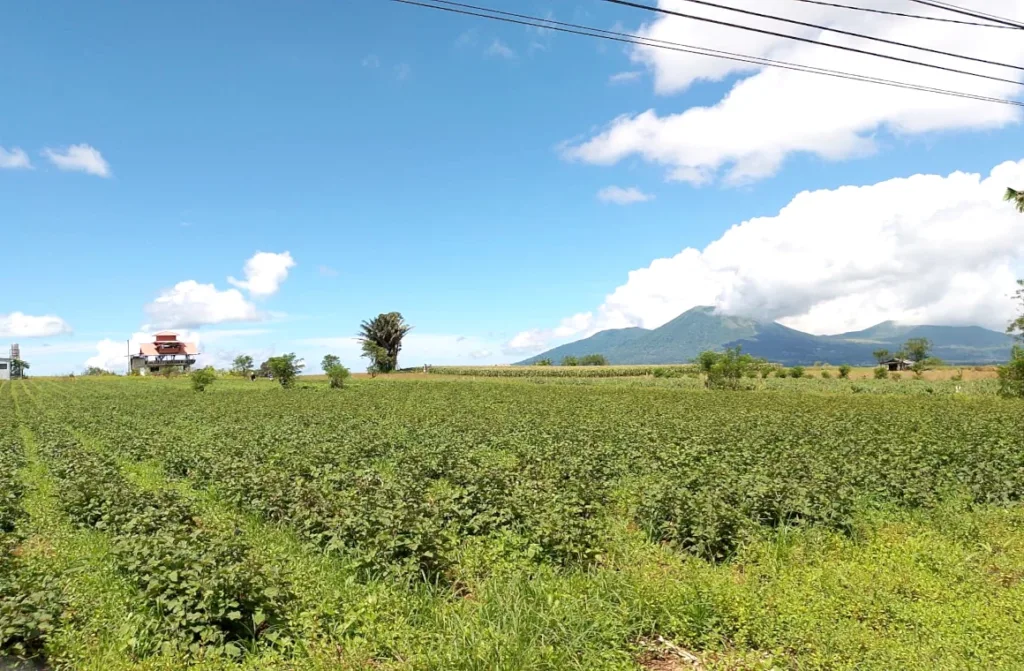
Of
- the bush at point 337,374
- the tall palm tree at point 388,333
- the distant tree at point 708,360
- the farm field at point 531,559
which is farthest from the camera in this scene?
the tall palm tree at point 388,333

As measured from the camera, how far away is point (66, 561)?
8094 mm

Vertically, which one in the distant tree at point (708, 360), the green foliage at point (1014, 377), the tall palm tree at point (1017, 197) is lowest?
the green foliage at point (1014, 377)

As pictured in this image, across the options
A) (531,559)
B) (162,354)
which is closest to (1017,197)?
(531,559)

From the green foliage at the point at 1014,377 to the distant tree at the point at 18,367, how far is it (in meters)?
149

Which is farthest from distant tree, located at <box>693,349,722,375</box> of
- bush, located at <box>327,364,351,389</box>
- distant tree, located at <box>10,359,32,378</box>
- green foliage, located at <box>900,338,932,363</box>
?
distant tree, located at <box>10,359,32,378</box>

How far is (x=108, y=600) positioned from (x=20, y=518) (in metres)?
5.18

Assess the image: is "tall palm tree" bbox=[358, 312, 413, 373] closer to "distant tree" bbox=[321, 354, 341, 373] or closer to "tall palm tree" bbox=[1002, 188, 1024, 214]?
"distant tree" bbox=[321, 354, 341, 373]

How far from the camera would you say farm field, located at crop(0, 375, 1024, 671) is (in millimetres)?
5570

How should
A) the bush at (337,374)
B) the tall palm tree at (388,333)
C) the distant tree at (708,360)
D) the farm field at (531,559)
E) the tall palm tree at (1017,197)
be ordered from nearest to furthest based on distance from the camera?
1. the farm field at (531,559)
2. the tall palm tree at (1017,197)
3. the distant tree at (708,360)
4. the bush at (337,374)
5. the tall palm tree at (388,333)

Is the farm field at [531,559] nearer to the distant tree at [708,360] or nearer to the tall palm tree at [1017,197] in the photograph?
the tall palm tree at [1017,197]

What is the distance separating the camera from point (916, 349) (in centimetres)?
11862

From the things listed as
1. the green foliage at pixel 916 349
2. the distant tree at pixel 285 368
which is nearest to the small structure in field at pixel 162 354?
the distant tree at pixel 285 368

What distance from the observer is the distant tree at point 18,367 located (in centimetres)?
11900

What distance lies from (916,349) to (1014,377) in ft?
320
